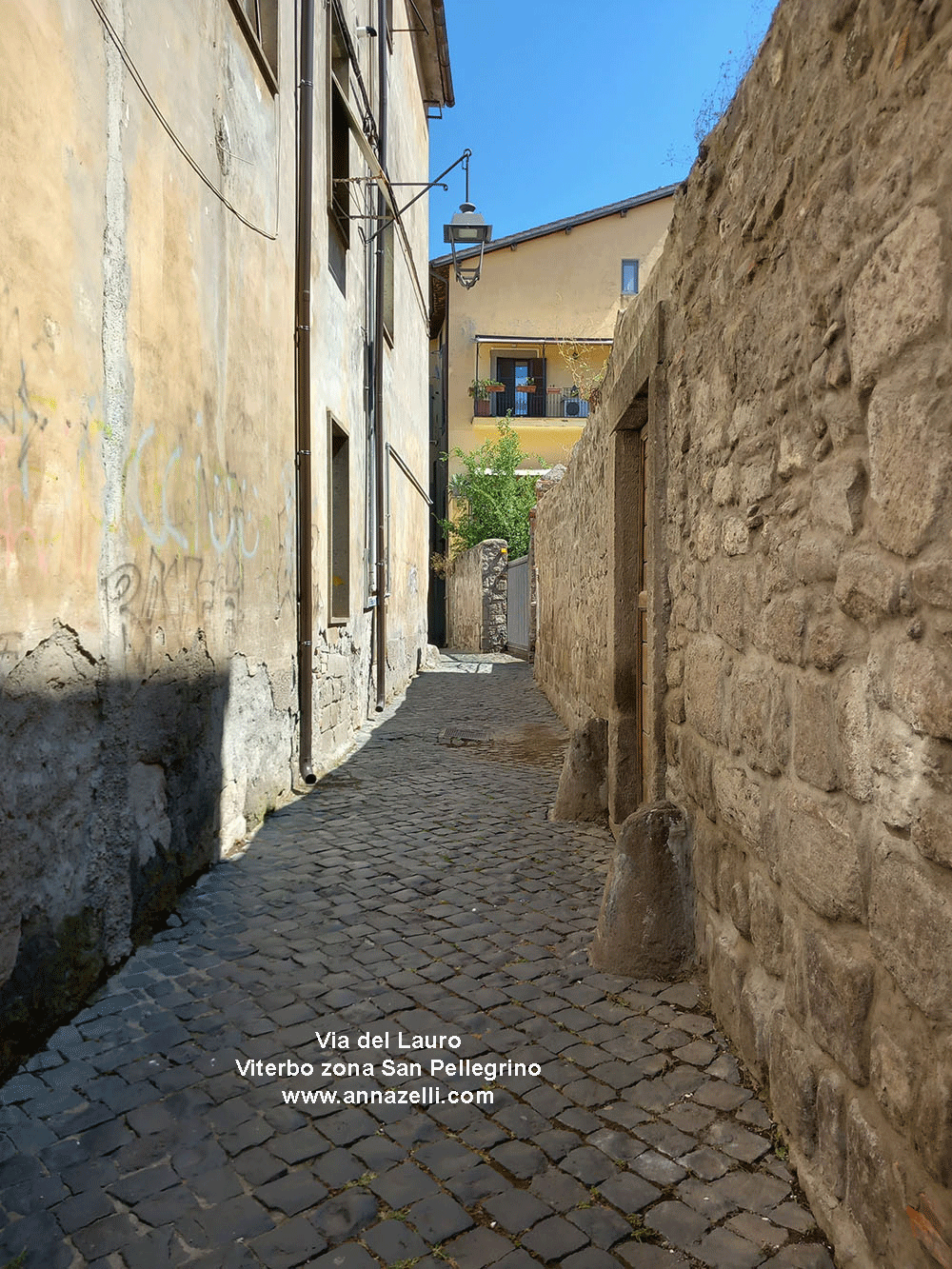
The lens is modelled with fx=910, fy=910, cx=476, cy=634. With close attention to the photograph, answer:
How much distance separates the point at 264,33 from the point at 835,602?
5.13 metres

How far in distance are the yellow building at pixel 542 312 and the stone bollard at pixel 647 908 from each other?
20.9 meters

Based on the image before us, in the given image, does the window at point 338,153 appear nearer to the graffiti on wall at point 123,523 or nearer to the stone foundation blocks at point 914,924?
the graffiti on wall at point 123,523

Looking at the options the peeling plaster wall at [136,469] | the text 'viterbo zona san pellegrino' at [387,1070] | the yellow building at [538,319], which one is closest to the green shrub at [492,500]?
the yellow building at [538,319]

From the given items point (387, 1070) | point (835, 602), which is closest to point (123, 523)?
point (387, 1070)

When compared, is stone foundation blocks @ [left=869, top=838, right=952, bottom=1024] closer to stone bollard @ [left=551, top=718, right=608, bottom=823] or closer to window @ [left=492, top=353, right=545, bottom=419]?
stone bollard @ [left=551, top=718, right=608, bottom=823]

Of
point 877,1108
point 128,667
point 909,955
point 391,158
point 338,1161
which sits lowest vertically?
point 338,1161

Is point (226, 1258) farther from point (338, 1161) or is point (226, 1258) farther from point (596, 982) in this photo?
point (596, 982)

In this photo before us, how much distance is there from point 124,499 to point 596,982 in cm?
225

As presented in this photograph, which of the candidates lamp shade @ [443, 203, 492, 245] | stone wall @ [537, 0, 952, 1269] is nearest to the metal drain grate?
stone wall @ [537, 0, 952, 1269]

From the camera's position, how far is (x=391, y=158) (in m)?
10.5

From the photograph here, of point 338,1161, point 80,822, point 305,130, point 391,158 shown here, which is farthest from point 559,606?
point 338,1161

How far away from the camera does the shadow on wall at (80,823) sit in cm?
241

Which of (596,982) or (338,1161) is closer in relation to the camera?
(338,1161)

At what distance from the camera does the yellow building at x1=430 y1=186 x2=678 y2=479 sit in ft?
76.2
